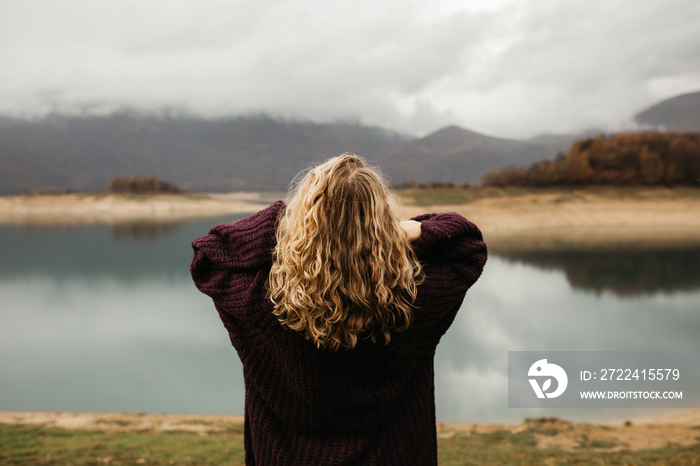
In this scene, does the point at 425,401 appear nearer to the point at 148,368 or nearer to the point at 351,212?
the point at 351,212

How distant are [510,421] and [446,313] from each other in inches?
311

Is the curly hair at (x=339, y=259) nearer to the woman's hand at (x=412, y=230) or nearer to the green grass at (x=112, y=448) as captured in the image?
the woman's hand at (x=412, y=230)

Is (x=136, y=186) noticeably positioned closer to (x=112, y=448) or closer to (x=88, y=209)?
(x=88, y=209)

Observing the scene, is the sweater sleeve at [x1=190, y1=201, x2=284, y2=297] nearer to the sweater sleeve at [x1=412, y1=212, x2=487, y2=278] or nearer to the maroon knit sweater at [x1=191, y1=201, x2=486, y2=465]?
the maroon knit sweater at [x1=191, y1=201, x2=486, y2=465]

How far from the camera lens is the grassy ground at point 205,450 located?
14.6ft

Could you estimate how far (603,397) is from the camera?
8.98 meters

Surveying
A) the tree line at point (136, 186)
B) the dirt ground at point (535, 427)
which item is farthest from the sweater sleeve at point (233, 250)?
the tree line at point (136, 186)

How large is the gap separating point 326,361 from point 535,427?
19.4 feet

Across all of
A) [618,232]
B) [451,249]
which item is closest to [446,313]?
[451,249]

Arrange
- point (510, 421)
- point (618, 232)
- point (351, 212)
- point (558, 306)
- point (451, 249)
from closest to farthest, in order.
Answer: point (351, 212) < point (451, 249) < point (510, 421) < point (558, 306) < point (618, 232)

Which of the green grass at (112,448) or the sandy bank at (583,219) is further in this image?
the sandy bank at (583,219)

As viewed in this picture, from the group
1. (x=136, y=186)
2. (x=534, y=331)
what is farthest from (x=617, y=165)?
(x=136, y=186)

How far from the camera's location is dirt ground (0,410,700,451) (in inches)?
209

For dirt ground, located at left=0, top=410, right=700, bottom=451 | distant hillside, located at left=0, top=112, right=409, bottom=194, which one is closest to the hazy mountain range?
distant hillside, located at left=0, top=112, right=409, bottom=194
